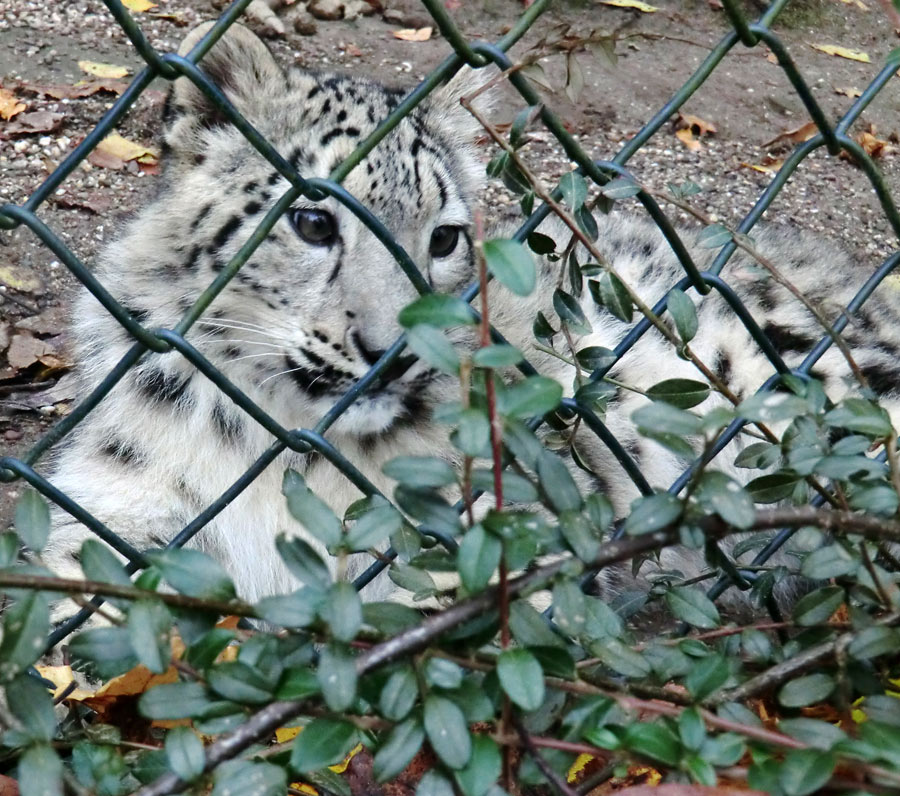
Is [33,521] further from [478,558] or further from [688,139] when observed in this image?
[688,139]

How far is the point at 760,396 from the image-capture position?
1206 mm

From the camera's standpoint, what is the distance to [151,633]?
3.47 ft

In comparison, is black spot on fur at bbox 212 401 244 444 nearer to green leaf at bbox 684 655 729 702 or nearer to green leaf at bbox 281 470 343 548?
green leaf at bbox 281 470 343 548

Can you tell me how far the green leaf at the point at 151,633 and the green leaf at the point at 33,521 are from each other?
155mm

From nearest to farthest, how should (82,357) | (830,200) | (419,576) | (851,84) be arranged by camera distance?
(419,576) < (82,357) < (830,200) < (851,84)

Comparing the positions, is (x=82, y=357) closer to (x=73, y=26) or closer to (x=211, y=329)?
(x=211, y=329)

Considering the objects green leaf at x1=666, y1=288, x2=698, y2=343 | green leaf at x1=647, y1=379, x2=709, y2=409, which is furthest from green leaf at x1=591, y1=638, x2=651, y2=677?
green leaf at x1=666, y1=288, x2=698, y2=343

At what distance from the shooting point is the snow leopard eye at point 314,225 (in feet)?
7.54

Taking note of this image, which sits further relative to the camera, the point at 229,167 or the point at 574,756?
the point at 229,167

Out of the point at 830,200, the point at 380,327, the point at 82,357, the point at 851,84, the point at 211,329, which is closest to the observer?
the point at 380,327

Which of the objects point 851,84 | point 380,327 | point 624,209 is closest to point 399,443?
point 380,327

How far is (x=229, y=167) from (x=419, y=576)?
1330 mm

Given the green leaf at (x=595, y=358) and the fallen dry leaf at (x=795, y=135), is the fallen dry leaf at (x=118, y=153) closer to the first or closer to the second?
the fallen dry leaf at (x=795, y=135)

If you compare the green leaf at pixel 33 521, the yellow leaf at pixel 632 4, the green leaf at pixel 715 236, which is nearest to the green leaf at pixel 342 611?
the green leaf at pixel 33 521
